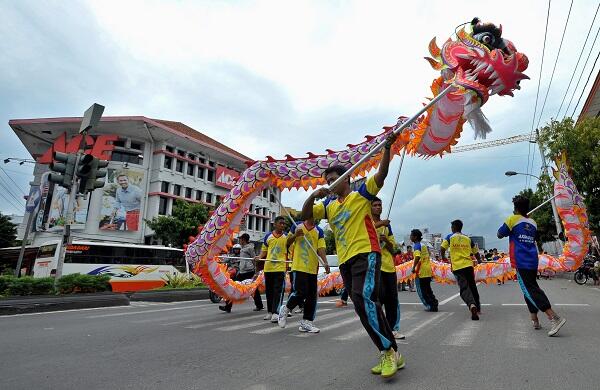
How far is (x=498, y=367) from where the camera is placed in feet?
11.3

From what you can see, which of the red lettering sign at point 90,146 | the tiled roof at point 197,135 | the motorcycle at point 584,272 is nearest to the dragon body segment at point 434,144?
the motorcycle at point 584,272

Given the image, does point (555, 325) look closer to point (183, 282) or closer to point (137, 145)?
point (183, 282)

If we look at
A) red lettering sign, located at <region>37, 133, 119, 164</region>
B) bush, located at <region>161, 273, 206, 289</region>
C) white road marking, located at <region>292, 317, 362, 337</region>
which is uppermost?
red lettering sign, located at <region>37, 133, 119, 164</region>

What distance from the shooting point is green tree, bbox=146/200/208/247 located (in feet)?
104

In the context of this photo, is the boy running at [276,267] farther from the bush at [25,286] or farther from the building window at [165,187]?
the building window at [165,187]

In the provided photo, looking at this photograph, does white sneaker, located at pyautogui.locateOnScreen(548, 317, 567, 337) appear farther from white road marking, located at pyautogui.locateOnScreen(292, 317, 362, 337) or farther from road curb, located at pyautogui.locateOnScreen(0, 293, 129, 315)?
road curb, located at pyautogui.locateOnScreen(0, 293, 129, 315)

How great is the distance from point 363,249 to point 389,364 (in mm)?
921

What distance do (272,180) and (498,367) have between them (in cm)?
504

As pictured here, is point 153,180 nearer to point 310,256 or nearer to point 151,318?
point 151,318

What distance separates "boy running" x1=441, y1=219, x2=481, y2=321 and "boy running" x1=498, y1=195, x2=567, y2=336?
5.99 ft

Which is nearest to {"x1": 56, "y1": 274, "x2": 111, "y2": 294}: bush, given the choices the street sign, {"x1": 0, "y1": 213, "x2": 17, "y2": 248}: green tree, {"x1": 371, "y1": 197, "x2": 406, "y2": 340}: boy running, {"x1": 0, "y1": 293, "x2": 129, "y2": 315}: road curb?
{"x1": 0, "y1": 293, "x2": 129, "y2": 315}: road curb

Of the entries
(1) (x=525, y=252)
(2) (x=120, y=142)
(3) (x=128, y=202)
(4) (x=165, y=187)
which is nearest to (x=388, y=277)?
(1) (x=525, y=252)

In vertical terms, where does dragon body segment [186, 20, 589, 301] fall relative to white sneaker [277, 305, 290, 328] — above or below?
above

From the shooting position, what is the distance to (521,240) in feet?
17.8
